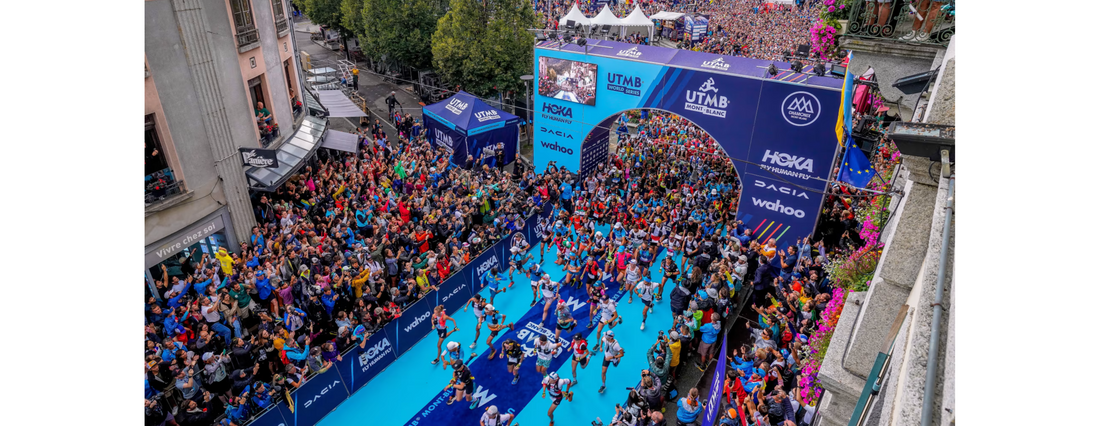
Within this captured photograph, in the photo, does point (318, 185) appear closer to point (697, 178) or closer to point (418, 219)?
point (418, 219)

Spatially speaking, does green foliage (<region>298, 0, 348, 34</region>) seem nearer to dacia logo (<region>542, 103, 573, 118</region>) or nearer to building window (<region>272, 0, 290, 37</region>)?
building window (<region>272, 0, 290, 37</region>)

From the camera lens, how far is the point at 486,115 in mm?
21781

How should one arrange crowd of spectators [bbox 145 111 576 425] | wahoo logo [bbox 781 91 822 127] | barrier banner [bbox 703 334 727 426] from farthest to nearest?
wahoo logo [bbox 781 91 822 127], crowd of spectators [bbox 145 111 576 425], barrier banner [bbox 703 334 727 426]

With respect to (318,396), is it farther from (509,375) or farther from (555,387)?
(555,387)

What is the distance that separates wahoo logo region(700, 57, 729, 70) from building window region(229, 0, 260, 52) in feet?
41.8

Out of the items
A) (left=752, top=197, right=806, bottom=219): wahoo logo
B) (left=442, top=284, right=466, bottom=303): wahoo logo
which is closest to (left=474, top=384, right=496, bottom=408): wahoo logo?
(left=442, top=284, right=466, bottom=303): wahoo logo

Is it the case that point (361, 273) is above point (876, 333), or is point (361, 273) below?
below

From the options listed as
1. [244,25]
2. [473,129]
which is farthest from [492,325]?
[244,25]

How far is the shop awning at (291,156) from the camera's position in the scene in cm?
1507

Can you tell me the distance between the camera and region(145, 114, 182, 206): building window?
40.8ft

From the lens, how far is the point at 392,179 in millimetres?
18500

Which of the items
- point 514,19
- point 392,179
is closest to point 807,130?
point 392,179

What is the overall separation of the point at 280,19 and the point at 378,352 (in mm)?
11634

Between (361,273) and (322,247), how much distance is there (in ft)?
4.62
